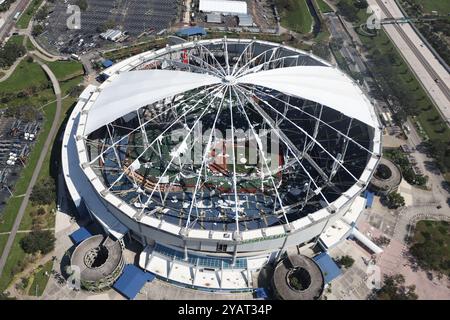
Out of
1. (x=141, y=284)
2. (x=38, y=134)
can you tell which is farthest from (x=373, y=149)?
(x=38, y=134)

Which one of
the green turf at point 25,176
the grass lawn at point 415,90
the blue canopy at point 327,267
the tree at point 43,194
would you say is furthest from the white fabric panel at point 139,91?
the grass lawn at point 415,90

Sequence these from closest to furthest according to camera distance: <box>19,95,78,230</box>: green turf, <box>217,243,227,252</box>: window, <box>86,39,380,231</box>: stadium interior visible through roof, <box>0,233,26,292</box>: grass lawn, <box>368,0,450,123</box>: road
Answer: <box>217,243,227,252</box>: window → <box>0,233,26,292</box>: grass lawn → <box>86,39,380,231</box>: stadium interior visible through roof → <box>19,95,78,230</box>: green turf → <box>368,0,450,123</box>: road

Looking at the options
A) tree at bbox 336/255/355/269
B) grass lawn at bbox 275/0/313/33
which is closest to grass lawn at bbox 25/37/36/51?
grass lawn at bbox 275/0/313/33

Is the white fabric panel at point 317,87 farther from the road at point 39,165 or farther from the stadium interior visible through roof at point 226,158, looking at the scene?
the road at point 39,165

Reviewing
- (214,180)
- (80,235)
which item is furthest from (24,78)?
(214,180)

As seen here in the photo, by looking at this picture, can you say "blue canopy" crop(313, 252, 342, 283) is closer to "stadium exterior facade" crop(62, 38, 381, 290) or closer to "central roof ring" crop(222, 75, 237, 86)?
"stadium exterior facade" crop(62, 38, 381, 290)

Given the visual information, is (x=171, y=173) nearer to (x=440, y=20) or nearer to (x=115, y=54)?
(x=115, y=54)
